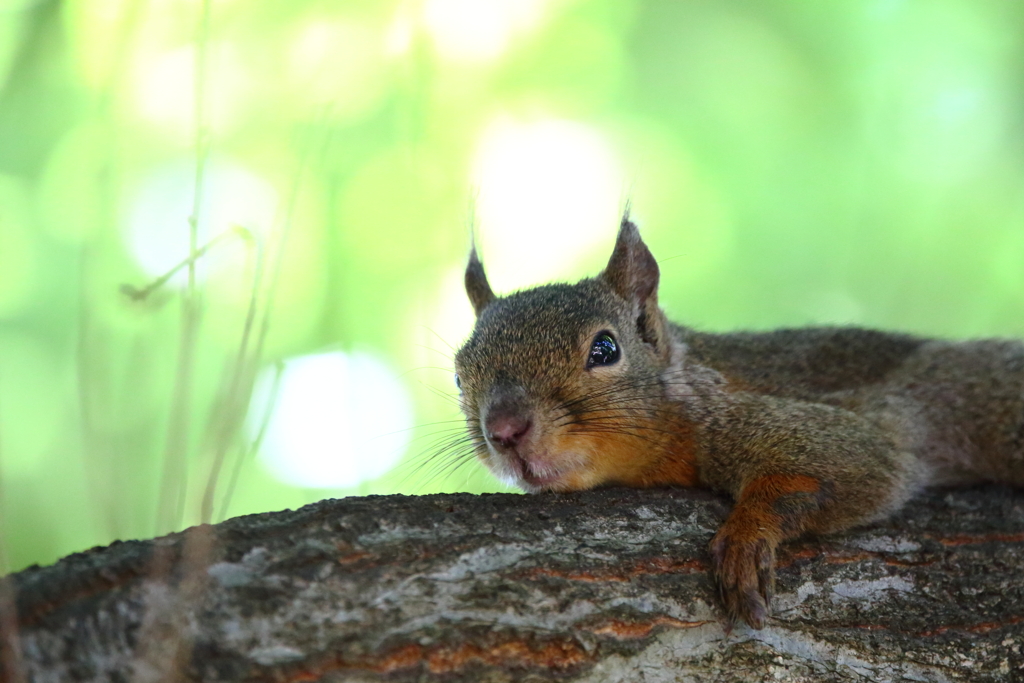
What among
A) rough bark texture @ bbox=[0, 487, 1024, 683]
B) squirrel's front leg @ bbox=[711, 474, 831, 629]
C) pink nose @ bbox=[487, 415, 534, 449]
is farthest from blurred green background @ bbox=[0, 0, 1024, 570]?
squirrel's front leg @ bbox=[711, 474, 831, 629]

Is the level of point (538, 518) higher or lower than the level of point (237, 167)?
lower

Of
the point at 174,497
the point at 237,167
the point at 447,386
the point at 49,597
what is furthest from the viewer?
the point at 447,386

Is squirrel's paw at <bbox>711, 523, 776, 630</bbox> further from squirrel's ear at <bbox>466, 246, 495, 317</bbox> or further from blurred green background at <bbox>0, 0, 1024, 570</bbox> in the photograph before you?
squirrel's ear at <bbox>466, 246, 495, 317</bbox>

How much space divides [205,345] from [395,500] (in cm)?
292

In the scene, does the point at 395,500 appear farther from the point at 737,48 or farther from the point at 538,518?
the point at 737,48

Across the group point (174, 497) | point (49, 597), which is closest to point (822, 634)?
point (174, 497)

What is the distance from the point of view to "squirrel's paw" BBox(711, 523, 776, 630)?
90.4 inches

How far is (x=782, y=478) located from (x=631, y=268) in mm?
1100

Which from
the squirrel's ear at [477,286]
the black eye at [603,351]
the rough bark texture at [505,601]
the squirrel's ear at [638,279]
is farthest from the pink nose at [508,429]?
the squirrel's ear at [477,286]

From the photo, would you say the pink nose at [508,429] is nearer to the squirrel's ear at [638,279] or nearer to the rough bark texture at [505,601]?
the rough bark texture at [505,601]

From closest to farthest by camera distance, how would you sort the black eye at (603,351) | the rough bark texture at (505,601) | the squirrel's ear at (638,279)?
1. the rough bark texture at (505,601)
2. the black eye at (603,351)
3. the squirrel's ear at (638,279)

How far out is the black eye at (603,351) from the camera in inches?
123

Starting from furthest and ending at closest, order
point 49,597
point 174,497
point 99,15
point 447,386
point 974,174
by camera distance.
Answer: point 974,174 → point 447,386 → point 99,15 → point 49,597 → point 174,497

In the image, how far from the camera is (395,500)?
2.31 m
